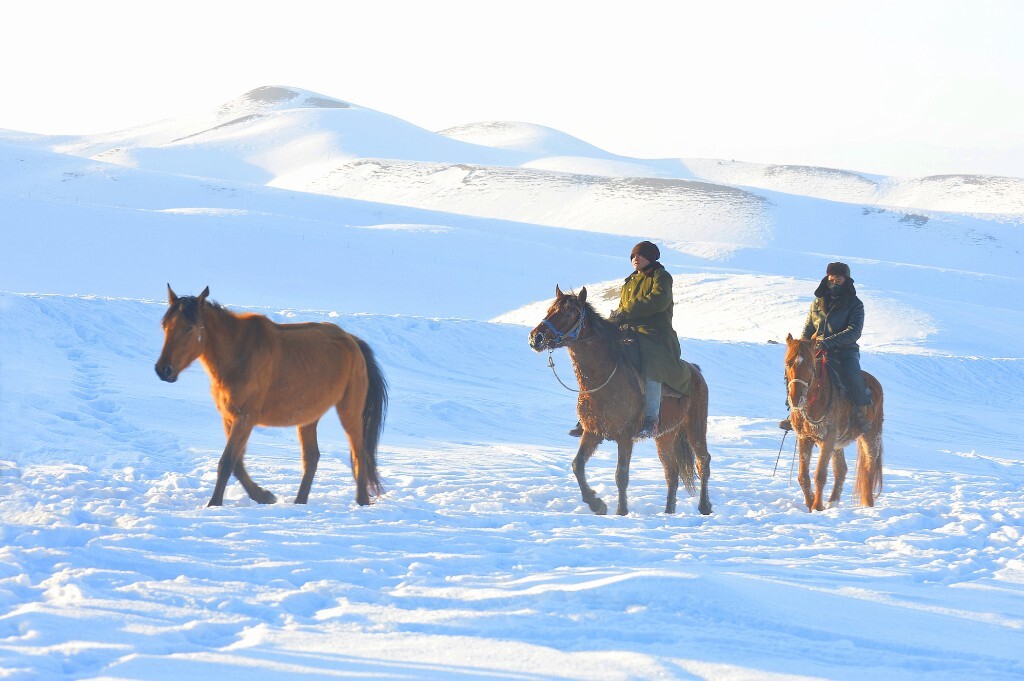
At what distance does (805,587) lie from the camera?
5609 mm

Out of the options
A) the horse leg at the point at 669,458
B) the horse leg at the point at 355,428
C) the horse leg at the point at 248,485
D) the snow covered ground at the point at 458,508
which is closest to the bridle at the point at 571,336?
the horse leg at the point at 669,458

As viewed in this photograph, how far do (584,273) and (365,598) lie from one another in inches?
1289

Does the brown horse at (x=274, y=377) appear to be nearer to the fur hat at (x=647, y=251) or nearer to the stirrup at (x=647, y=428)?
the stirrup at (x=647, y=428)

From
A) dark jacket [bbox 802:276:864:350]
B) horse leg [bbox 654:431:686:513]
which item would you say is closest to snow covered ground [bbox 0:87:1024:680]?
horse leg [bbox 654:431:686:513]

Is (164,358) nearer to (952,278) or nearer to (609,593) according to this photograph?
(609,593)

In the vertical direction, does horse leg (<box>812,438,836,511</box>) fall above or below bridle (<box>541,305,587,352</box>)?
below

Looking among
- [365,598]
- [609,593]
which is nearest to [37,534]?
[365,598]

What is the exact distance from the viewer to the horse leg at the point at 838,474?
10484 mm

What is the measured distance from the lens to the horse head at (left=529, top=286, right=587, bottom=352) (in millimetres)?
8508

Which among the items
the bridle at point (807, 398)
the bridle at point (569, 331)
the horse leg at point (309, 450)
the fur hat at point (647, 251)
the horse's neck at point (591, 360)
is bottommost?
the horse leg at point (309, 450)

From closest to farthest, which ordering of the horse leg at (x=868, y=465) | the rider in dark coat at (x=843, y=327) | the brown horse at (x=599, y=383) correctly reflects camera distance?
the brown horse at (x=599, y=383) → the rider in dark coat at (x=843, y=327) → the horse leg at (x=868, y=465)

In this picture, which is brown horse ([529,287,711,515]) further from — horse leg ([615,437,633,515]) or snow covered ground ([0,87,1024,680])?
snow covered ground ([0,87,1024,680])

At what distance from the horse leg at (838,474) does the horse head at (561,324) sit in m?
3.41

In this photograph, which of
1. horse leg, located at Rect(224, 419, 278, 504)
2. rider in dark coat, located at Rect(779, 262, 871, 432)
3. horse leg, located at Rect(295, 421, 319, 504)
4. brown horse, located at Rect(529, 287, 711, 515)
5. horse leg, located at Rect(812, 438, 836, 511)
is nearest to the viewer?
horse leg, located at Rect(224, 419, 278, 504)
